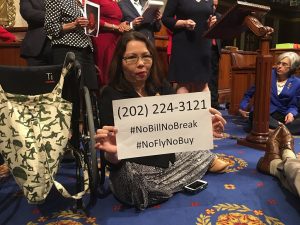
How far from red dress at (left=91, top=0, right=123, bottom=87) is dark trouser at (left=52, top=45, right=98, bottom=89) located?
0.31m

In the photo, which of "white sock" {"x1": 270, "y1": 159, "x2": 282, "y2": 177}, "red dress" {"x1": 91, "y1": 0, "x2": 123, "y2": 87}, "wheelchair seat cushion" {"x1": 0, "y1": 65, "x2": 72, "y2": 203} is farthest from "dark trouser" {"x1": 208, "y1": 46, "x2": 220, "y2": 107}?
"wheelchair seat cushion" {"x1": 0, "y1": 65, "x2": 72, "y2": 203}

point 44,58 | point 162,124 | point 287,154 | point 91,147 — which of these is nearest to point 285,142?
point 287,154

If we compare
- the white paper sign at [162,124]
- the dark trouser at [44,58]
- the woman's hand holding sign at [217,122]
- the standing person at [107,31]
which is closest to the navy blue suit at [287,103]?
the standing person at [107,31]

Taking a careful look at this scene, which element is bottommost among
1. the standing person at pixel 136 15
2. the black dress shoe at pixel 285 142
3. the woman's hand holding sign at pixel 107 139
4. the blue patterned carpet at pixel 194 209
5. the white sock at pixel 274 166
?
the blue patterned carpet at pixel 194 209

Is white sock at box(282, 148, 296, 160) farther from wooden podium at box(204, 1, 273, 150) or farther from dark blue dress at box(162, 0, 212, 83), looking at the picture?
dark blue dress at box(162, 0, 212, 83)

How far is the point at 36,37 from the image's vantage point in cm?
205

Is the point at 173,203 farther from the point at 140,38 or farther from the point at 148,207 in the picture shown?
the point at 140,38

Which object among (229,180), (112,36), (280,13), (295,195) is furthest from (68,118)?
(280,13)

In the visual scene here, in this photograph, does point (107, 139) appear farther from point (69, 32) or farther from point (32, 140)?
point (69, 32)

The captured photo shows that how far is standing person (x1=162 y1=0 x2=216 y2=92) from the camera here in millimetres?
2355

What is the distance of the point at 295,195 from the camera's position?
1538 millimetres

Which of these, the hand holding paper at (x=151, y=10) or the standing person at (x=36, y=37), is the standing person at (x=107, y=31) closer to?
the hand holding paper at (x=151, y=10)

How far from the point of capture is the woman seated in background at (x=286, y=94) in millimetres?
2730

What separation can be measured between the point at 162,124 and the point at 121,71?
0.33 meters
